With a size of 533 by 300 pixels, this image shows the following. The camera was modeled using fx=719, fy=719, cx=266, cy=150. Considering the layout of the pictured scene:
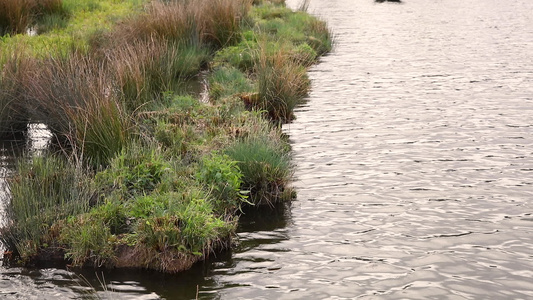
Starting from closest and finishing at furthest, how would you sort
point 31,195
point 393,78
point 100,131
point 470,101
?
point 31,195 → point 100,131 → point 470,101 → point 393,78

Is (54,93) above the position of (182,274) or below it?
above

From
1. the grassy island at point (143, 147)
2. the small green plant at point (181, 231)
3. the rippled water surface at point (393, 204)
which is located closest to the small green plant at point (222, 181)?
the grassy island at point (143, 147)

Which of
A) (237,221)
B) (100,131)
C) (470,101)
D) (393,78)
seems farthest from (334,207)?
(393,78)

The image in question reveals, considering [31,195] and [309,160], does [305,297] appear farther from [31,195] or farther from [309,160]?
[309,160]

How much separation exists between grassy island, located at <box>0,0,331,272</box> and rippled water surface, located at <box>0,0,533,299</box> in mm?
361

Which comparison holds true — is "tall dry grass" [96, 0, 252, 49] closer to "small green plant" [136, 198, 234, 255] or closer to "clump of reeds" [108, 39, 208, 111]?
"clump of reeds" [108, 39, 208, 111]

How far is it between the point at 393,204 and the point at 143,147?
3454 mm

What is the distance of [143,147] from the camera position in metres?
9.84

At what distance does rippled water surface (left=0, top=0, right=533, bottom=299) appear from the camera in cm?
720

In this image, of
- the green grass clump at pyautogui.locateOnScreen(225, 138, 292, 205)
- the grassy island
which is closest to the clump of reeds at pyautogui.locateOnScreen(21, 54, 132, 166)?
the grassy island

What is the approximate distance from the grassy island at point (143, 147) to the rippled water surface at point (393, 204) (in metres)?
0.36

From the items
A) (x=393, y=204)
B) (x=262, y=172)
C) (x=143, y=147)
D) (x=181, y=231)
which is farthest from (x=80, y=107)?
(x=393, y=204)

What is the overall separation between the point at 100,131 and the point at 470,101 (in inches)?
340

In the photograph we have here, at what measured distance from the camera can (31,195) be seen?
802 cm
